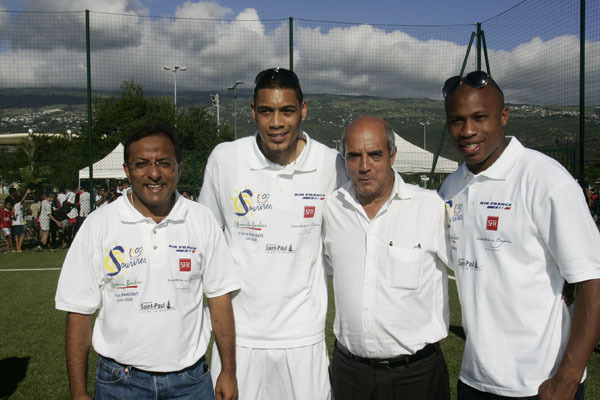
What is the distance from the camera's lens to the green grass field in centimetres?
472

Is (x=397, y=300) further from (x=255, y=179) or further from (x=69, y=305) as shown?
(x=69, y=305)

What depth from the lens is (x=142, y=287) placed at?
2404 mm

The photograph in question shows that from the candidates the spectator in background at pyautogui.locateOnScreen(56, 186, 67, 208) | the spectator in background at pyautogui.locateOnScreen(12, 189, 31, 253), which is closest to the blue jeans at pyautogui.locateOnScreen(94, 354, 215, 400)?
the spectator in background at pyautogui.locateOnScreen(12, 189, 31, 253)

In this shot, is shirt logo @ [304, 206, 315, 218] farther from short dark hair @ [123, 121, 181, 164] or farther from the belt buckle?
the belt buckle

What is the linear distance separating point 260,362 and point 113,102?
4331cm

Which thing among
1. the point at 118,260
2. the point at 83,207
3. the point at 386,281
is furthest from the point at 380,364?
the point at 83,207

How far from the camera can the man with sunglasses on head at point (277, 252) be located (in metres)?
2.82

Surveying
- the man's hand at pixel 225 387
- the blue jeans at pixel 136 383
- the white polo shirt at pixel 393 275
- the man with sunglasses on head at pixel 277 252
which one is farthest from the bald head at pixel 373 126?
the blue jeans at pixel 136 383

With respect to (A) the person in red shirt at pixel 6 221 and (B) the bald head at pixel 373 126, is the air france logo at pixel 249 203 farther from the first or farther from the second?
(A) the person in red shirt at pixel 6 221

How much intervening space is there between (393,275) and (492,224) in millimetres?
611

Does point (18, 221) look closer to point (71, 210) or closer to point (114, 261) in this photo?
point (71, 210)

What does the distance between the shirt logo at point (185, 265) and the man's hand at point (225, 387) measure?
0.65 m

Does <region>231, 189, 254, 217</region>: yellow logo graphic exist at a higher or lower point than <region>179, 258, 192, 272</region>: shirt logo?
higher

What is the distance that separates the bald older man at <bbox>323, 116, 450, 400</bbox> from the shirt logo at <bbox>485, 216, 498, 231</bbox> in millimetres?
393
